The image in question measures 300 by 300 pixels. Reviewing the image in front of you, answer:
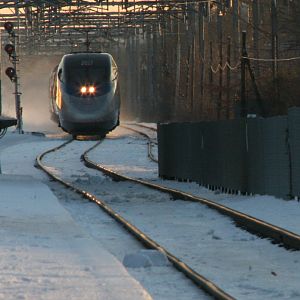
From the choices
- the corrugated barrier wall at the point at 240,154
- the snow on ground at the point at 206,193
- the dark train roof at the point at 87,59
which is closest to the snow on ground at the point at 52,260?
the snow on ground at the point at 206,193

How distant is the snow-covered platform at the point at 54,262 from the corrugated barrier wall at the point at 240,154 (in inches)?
184

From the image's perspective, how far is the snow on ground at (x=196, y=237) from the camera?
8828 millimetres

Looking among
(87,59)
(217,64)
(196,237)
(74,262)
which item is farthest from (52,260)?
(217,64)

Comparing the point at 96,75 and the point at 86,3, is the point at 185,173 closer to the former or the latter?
the point at 96,75

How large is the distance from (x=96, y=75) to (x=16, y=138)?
12.2 m

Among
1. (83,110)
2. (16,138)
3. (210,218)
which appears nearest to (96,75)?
(83,110)

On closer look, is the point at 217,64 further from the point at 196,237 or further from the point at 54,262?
the point at 54,262

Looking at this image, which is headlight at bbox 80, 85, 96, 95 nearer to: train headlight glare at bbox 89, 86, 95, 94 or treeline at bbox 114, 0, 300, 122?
train headlight glare at bbox 89, 86, 95, 94

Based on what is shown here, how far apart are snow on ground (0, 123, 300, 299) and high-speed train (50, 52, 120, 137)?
13255mm

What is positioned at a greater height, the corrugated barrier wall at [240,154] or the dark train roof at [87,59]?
the dark train roof at [87,59]

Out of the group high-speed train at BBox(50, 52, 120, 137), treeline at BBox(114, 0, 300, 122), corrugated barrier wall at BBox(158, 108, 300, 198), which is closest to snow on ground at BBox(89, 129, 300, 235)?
corrugated barrier wall at BBox(158, 108, 300, 198)

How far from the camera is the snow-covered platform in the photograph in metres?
7.93

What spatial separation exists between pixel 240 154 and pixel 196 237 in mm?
8667

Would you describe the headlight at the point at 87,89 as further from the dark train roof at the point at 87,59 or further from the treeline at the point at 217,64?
the treeline at the point at 217,64
